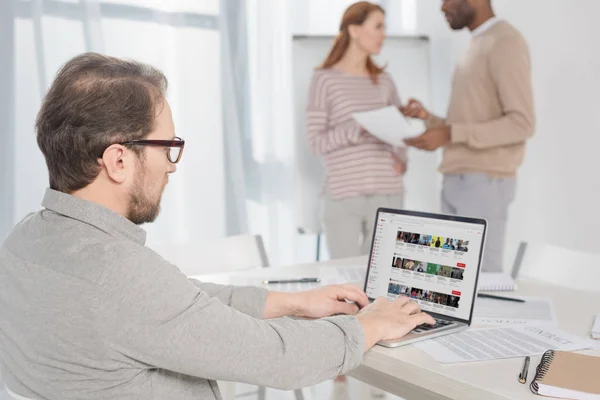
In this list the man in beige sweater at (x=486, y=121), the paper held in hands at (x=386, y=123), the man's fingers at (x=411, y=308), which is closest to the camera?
the man's fingers at (x=411, y=308)

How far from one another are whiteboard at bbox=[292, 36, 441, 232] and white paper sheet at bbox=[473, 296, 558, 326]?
5.31 ft

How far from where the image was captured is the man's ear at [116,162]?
45.9 inches

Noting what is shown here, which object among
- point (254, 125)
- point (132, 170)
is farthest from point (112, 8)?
point (132, 170)

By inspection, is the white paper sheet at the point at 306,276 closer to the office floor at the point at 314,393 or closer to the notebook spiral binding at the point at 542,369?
the notebook spiral binding at the point at 542,369

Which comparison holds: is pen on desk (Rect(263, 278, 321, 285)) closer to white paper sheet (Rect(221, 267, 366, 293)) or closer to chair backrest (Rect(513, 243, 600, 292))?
white paper sheet (Rect(221, 267, 366, 293))

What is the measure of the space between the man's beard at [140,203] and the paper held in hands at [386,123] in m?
2.18

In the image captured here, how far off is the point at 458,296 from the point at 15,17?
2.55m

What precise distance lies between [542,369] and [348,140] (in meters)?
2.33

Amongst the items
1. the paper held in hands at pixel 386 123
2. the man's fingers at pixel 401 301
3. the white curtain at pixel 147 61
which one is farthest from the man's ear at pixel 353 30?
the man's fingers at pixel 401 301

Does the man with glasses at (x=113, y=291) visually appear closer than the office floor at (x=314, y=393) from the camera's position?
Yes

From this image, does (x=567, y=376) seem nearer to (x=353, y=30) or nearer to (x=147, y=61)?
(x=353, y=30)

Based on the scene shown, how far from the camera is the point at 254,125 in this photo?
4180 millimetres

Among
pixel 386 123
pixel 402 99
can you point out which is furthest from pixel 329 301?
pixel 402 99

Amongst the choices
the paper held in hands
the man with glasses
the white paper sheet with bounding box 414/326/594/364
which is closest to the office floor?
the paper held in hands
